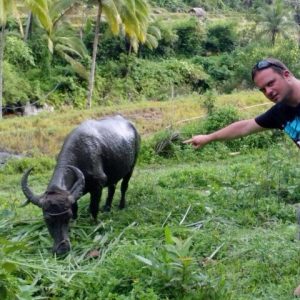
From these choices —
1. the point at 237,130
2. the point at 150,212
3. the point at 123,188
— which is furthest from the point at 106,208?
the point at 237,130

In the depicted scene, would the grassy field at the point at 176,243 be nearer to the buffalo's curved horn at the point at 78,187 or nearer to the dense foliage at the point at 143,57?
the buffalo's curved horn at the point at 78,187

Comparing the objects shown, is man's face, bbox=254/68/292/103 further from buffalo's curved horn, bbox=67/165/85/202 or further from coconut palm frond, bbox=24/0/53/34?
coconut palm frond, bbox=24/0/53/34

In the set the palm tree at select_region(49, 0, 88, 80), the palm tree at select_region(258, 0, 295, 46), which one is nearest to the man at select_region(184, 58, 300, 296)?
the palm tree at select_region(49, 0, 88, 80)

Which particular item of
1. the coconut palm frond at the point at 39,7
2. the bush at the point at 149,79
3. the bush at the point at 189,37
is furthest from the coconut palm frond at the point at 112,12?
the bush at the point at 189,37

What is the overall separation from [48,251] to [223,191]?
2994 mm

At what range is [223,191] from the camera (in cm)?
786

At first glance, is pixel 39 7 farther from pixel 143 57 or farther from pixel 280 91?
pixel 143 57

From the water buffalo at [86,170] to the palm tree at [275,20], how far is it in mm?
37605

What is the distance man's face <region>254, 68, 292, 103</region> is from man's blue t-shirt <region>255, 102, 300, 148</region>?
11cm

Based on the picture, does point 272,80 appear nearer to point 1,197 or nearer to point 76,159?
point 76,159

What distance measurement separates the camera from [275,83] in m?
3.89

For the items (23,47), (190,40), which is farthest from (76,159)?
(190,40)

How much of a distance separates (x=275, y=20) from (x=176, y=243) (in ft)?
136

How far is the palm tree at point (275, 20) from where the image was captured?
42906 mm
